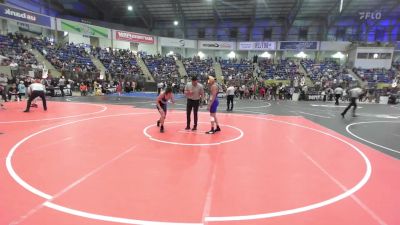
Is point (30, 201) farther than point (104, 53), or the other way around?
point (104, 53)

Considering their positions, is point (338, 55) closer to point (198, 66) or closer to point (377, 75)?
point (377, 75)

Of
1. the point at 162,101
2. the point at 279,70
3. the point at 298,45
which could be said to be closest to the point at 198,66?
the point at 279,70

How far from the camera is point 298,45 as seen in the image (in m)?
40.5

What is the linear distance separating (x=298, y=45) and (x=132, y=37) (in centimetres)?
2266

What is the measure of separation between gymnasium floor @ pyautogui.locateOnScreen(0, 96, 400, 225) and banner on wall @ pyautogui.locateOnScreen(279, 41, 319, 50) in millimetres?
34075

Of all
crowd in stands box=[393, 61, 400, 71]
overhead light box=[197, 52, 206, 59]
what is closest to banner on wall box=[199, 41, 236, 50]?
overhead light box=[197, 52, 206, 59]

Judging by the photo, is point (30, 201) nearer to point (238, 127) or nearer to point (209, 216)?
point (209, 216)

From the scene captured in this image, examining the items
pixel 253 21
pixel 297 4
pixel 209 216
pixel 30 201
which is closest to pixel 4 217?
pixel 30 201

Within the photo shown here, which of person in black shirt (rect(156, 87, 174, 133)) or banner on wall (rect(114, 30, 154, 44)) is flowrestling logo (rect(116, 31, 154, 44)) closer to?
banner on wall (rect(114, 30, 154, 44))

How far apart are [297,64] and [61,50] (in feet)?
94.0

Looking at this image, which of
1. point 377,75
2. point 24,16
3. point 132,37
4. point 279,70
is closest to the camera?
point 24,16

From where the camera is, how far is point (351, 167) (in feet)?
18.7

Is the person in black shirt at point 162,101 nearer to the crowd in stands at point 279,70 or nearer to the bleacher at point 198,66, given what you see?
the bleacher at point 198,66

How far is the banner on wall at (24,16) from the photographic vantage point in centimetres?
2498
